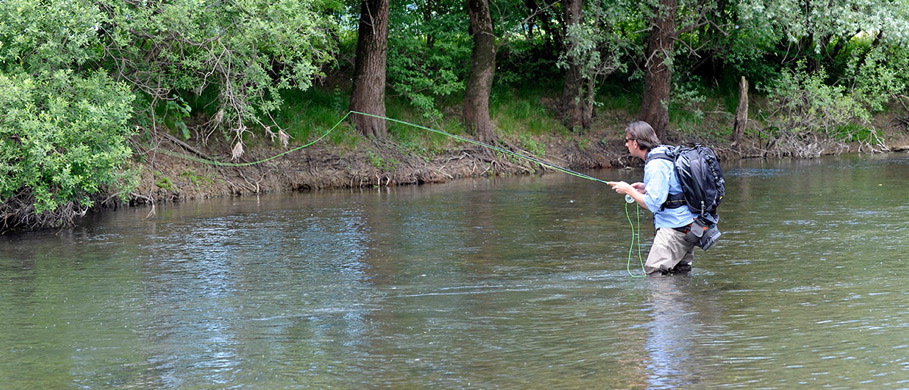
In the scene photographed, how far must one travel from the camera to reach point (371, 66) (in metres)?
21.2

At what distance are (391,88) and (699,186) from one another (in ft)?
52.0

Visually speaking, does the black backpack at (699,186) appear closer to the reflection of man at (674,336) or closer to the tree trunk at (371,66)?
the reflection of man at (674,336)

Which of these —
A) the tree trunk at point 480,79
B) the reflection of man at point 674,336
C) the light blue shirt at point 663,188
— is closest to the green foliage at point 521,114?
the tree trunk at point 480,79

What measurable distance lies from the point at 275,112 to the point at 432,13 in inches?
247

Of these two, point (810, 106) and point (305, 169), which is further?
point (810, 106)

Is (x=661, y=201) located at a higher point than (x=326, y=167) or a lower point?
lower

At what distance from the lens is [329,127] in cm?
2147

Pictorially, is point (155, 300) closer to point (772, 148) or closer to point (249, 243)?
point (249, 243)

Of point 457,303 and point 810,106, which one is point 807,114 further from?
point 457,303

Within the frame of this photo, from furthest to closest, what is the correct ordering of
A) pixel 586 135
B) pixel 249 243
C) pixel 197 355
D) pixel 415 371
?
pixel 586 135
pixel 249 243
pixel 197 355
pixel 415 371

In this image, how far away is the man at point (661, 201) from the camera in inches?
332

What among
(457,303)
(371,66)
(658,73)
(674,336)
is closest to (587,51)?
(658,73)

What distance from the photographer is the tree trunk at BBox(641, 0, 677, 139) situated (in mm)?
23812

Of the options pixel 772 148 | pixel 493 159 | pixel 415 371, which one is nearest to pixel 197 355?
pixel 415 371
